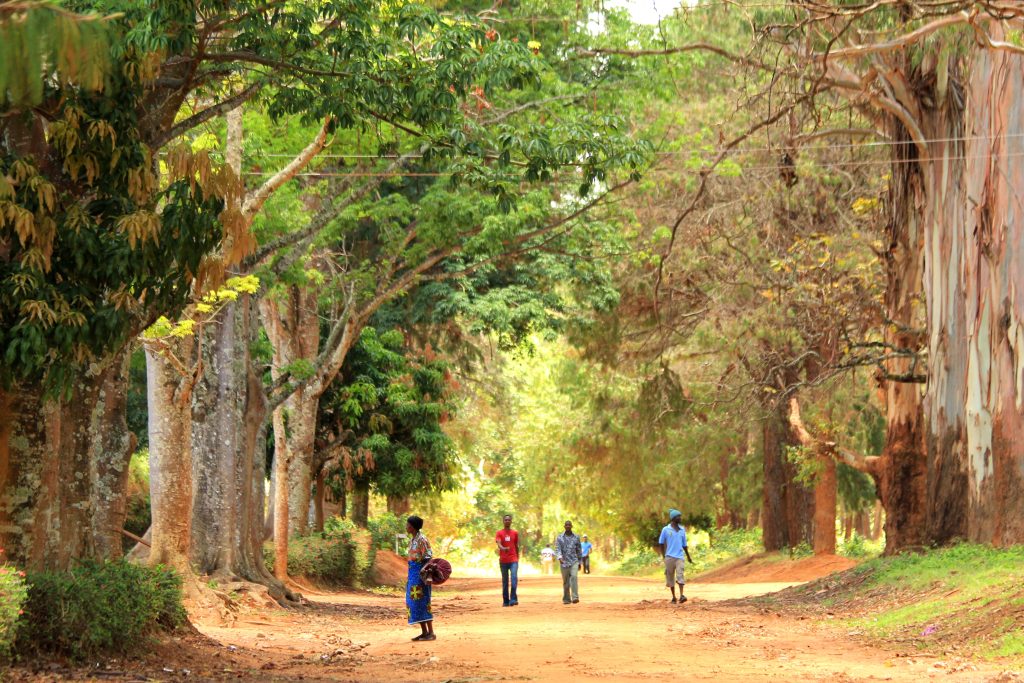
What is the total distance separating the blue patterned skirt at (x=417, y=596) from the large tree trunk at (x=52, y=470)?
375cm

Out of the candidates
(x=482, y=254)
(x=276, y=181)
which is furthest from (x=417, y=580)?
(x=482, y=254)

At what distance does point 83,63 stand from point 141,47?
528 centimetres

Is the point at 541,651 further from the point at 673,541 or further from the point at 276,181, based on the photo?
the point at 673,541

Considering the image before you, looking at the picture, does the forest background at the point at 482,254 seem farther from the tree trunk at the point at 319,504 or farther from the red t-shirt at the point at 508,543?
the red t-shirt at the point at 508,543

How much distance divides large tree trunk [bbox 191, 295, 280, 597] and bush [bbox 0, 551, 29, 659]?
11.9 meters

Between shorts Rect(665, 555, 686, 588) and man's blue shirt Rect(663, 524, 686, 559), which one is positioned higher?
man's blue shirt Rect(663, 524, 686, 559)

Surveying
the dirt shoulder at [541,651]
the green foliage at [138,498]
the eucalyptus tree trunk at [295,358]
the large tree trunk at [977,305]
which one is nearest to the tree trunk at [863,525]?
the eucalyptus tree trunk at [295,358]

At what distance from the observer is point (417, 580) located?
16281 millimetres

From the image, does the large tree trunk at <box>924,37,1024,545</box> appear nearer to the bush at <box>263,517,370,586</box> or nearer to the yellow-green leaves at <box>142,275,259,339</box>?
the yellow-green leaves at <box>142,275,259,339</box>

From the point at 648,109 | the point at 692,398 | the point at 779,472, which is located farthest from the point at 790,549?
the point at 648,109

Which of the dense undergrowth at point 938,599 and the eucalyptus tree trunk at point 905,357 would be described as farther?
the eucalyptus tree trunk at point 905,357

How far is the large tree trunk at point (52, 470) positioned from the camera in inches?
466

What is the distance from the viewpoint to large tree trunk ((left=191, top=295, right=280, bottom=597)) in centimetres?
2256

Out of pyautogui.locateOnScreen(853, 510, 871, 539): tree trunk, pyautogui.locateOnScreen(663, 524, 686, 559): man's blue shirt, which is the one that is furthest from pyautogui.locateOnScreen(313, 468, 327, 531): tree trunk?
pyautogui.locateOnScreen(853, 510, 871, 539): tree trunk
